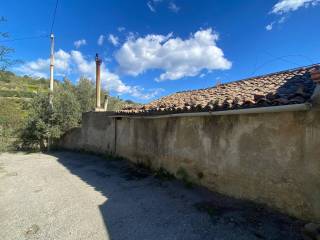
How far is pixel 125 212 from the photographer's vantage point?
237 inches

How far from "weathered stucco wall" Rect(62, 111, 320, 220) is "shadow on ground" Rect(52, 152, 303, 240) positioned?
397 millimetres

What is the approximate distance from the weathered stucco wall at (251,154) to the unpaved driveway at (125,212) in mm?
410

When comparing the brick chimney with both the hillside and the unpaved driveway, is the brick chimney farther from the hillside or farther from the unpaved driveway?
the hillside

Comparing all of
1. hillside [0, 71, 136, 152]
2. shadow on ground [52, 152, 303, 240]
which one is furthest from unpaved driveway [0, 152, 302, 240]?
hillside [0, 71, 136, 152]

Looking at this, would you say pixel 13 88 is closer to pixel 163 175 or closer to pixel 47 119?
pixel 47 119

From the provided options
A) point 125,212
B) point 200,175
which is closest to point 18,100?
point 125,212

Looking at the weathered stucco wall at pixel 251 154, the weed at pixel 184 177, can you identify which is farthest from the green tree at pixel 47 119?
the weed at pixel 184 177

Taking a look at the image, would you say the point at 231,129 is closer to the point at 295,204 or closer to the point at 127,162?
the point at 295,204

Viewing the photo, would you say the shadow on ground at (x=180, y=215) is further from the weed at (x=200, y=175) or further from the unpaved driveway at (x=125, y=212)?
the weed at (x=200, y=175)

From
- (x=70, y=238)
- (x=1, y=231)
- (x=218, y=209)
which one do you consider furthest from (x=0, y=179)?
(x=218, y=209)

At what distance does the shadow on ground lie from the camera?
15.9 ft

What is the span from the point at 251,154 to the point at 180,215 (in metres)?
2.33

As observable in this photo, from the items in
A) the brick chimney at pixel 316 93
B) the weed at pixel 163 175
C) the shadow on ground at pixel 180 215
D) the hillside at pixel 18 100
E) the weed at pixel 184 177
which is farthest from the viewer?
the hillside at pixel 18 100

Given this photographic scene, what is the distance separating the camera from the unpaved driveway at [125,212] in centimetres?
492
